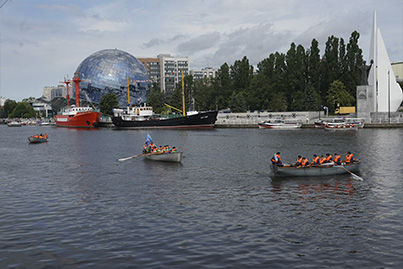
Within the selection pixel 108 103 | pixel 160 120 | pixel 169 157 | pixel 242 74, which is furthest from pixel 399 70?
pixel 169 157

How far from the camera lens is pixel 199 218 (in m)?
23.6

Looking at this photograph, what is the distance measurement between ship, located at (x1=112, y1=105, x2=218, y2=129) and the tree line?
689 inches

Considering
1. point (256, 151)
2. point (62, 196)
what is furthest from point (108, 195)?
point (256, 151)

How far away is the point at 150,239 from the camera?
20188 millimetres

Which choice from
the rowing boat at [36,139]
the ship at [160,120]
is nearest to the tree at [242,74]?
the ship at [160,120]

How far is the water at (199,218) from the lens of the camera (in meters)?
17.8

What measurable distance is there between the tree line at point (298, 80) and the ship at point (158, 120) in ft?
57.4

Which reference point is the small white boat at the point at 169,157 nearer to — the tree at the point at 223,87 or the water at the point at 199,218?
the water at the point at 199,218

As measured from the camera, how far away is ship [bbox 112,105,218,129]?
391 ft

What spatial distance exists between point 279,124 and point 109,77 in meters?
103

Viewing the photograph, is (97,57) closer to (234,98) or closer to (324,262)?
(234,98)

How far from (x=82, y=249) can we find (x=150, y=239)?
3.42 metres

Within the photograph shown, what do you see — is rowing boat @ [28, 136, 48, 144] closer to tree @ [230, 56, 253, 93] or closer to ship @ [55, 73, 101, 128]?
ship @ [55, 73, 101, 128]

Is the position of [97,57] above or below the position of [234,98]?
above
